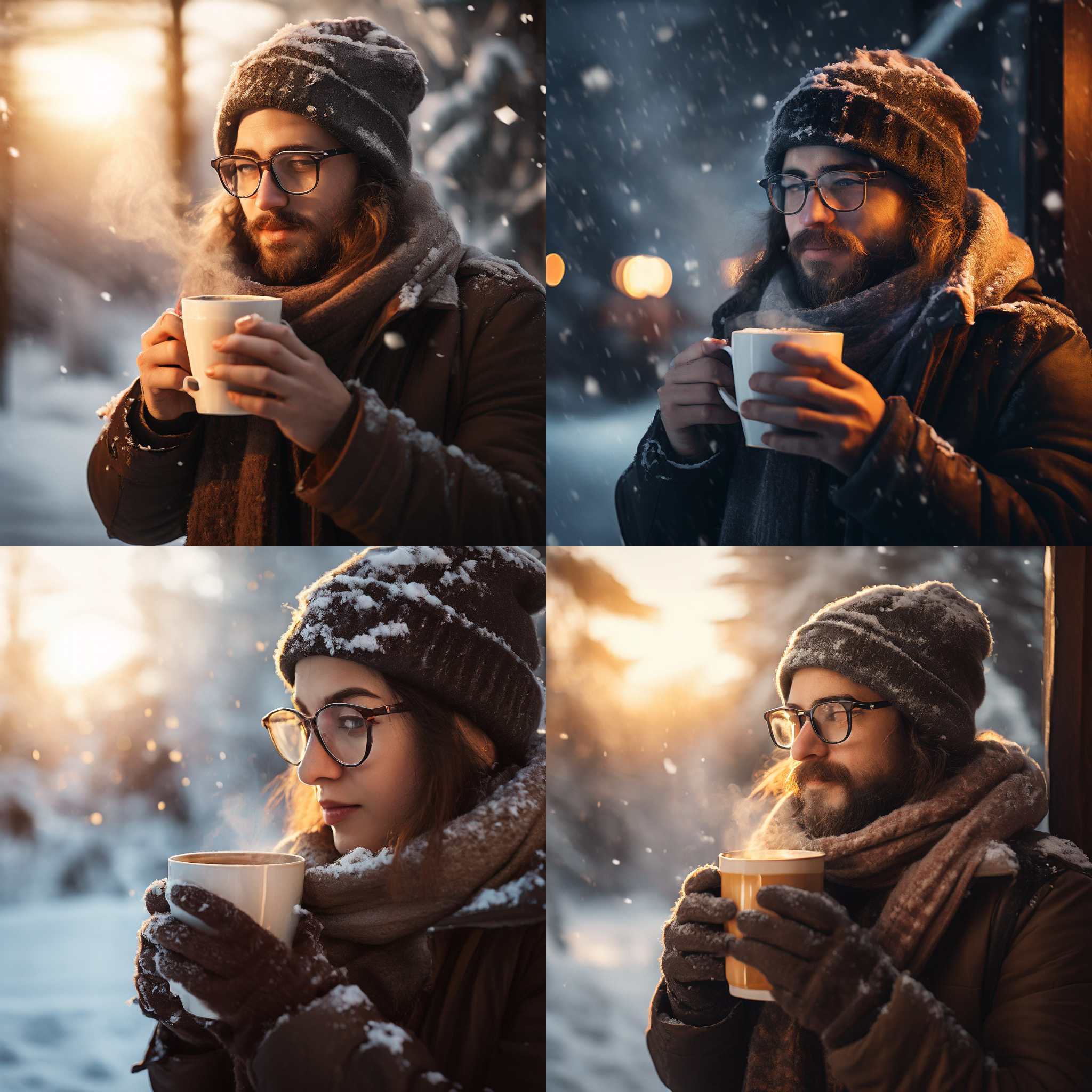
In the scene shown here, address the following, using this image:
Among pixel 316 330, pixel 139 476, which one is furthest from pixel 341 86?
pixel 139 476

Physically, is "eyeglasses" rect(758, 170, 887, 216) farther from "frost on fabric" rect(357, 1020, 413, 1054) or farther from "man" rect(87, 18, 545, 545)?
"frost on fabric" rect(357, 1020, 413, 1054)

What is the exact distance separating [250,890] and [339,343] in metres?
0.71

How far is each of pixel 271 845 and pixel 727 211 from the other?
3.51 ft

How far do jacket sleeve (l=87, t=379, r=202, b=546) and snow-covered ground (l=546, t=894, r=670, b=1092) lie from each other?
0.76 meters

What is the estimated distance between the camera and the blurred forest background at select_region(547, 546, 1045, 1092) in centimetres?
185

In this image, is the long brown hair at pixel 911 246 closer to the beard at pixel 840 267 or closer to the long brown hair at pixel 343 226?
the beard at pixel 840 267

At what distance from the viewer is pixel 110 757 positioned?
5.96ft

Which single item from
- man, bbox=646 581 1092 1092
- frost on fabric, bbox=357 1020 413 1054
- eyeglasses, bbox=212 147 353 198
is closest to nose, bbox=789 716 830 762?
man, bbox=646 581 1092 1092

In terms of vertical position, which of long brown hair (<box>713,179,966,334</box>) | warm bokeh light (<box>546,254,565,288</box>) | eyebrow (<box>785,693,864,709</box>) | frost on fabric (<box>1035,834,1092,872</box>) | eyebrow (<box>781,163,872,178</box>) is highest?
eyebrow (<box>781,163,872,178</box>)

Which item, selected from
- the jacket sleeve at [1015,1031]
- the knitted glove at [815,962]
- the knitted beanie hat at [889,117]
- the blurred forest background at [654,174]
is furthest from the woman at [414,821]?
the knitted beanie hat at [889,117]

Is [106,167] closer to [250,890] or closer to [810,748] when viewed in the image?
[250,890]

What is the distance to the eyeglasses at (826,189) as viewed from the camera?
5.91ft

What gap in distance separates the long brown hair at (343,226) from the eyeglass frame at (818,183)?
0.51m

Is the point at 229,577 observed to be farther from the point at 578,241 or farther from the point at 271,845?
the point at 578,241
